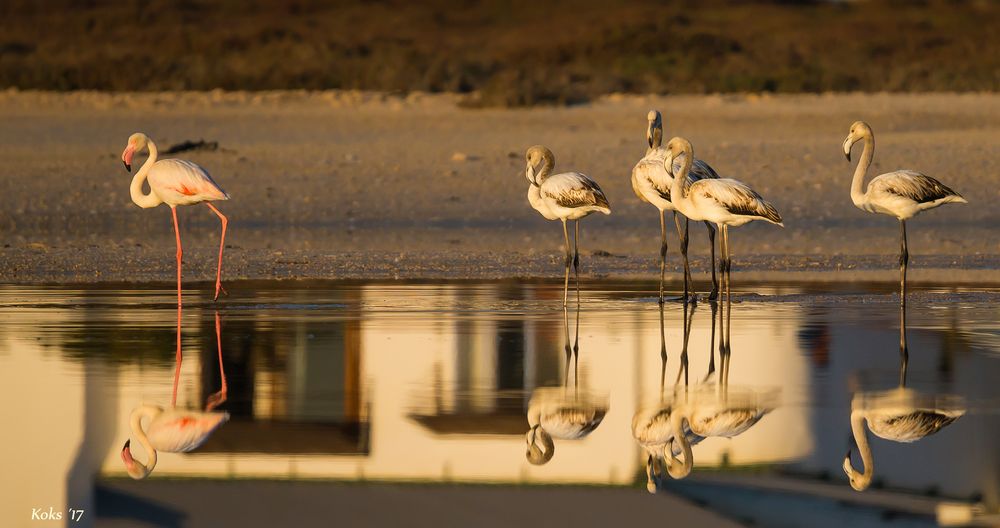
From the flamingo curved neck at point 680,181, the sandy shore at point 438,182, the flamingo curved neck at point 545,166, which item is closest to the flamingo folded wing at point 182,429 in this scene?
the flamingo curved neck at point 680,181

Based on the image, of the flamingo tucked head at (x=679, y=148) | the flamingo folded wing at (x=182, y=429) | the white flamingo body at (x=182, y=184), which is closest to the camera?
the flamingo folded wing at (x=182, y=429)

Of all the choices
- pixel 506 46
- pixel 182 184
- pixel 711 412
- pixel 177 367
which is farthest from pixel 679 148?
pixel 506 46

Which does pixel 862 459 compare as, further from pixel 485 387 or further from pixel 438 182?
pixel 438 182

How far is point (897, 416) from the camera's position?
7.82 metres

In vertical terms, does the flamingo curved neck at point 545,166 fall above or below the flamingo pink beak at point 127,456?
above

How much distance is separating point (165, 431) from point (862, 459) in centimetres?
276

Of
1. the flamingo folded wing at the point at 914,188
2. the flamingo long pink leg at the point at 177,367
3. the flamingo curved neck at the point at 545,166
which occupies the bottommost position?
the flamingo long pink leg at the point at 177,367

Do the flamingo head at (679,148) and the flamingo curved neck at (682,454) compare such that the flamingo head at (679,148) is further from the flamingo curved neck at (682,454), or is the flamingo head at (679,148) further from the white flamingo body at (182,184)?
the flamingo curved neck at (682,454)

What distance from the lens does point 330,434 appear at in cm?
753

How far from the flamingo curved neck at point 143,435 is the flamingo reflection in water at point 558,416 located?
141 cm

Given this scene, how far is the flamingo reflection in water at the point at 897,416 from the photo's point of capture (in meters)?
7.06

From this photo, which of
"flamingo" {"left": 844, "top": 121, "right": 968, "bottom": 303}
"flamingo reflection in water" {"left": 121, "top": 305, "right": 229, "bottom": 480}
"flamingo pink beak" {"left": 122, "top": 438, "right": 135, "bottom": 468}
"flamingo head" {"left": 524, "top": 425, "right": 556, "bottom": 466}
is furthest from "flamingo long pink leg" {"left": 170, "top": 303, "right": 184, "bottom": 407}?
"flamingo" {"left": 844, "top": 121, "right": 968, "bottom": 303}

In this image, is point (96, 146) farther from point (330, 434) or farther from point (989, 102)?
point (330, 434)

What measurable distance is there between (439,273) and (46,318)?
4243 mm
